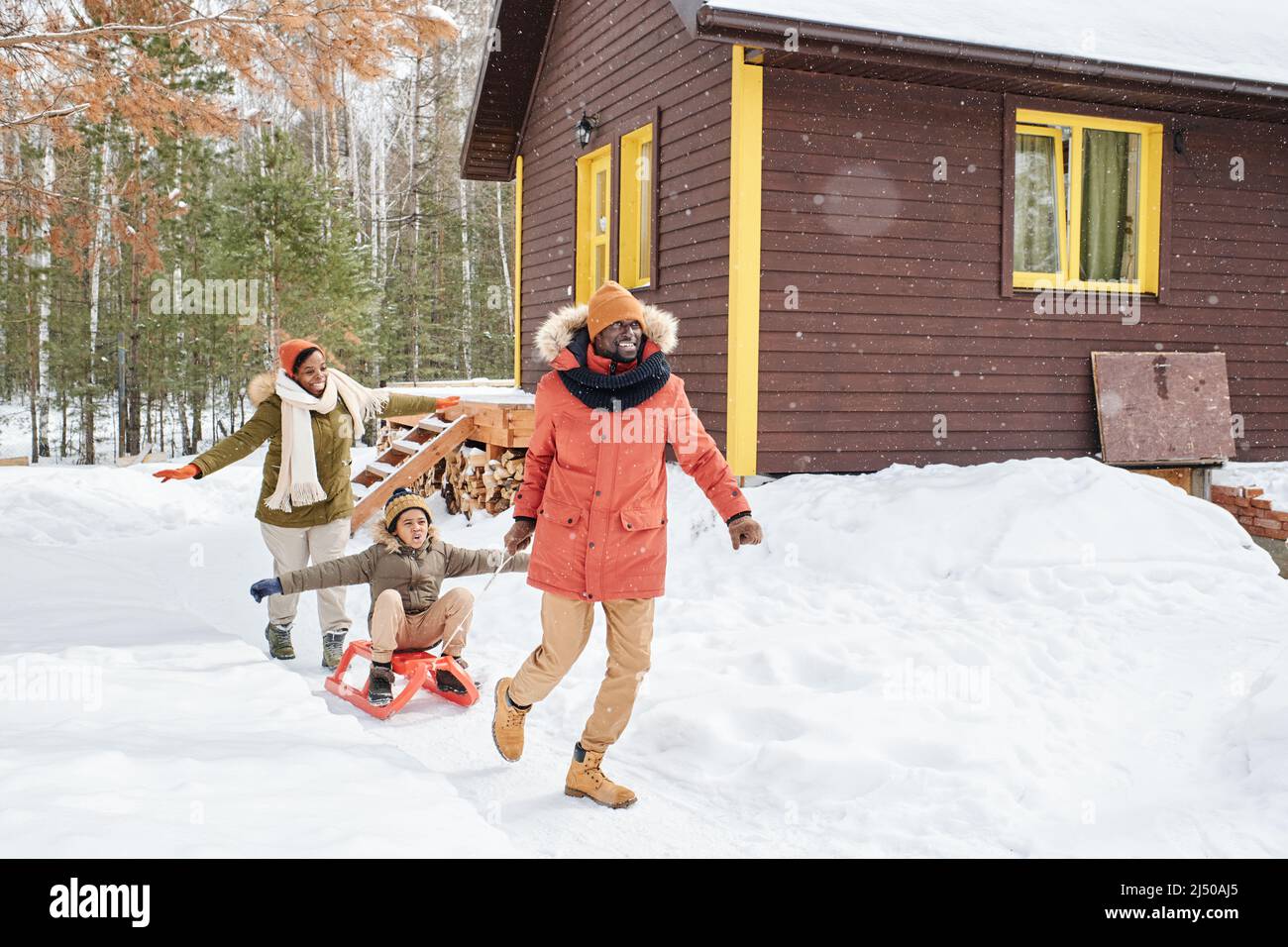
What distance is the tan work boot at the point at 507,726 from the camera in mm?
4035

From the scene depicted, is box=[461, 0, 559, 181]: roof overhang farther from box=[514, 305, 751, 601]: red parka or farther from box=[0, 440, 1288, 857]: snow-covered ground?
box=[514, 305, 751, 601]: red parka

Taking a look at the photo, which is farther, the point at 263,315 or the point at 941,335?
the point at 263,315

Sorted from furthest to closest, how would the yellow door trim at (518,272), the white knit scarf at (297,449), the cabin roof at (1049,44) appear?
1. the yellow door trim at (518,272)
2. the cabin roof at (1049,44)
3. the white knit scarf at (297,449)

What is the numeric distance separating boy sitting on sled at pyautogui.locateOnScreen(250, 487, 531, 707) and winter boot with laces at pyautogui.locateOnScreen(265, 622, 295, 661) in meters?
0.95

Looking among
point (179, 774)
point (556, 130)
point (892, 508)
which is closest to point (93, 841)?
point (179, 774)

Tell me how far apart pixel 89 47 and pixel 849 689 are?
681cm

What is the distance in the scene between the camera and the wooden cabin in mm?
8133

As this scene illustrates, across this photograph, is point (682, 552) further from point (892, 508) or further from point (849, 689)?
point (849, 689)

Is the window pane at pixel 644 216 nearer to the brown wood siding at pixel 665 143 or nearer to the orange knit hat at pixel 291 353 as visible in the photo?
the brown wood siding at pixel 665 143

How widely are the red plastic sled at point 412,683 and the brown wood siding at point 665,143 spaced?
13.2 feet

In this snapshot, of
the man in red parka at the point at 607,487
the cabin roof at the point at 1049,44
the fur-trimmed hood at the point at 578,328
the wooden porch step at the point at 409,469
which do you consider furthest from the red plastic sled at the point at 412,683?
A: the cabin roof at the point at 1049,44

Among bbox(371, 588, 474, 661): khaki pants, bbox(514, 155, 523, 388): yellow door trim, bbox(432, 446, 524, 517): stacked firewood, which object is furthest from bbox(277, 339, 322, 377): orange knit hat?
bbox(514, 155, 523, 388): yellow door trim

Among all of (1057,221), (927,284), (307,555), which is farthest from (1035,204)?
(307,555)
